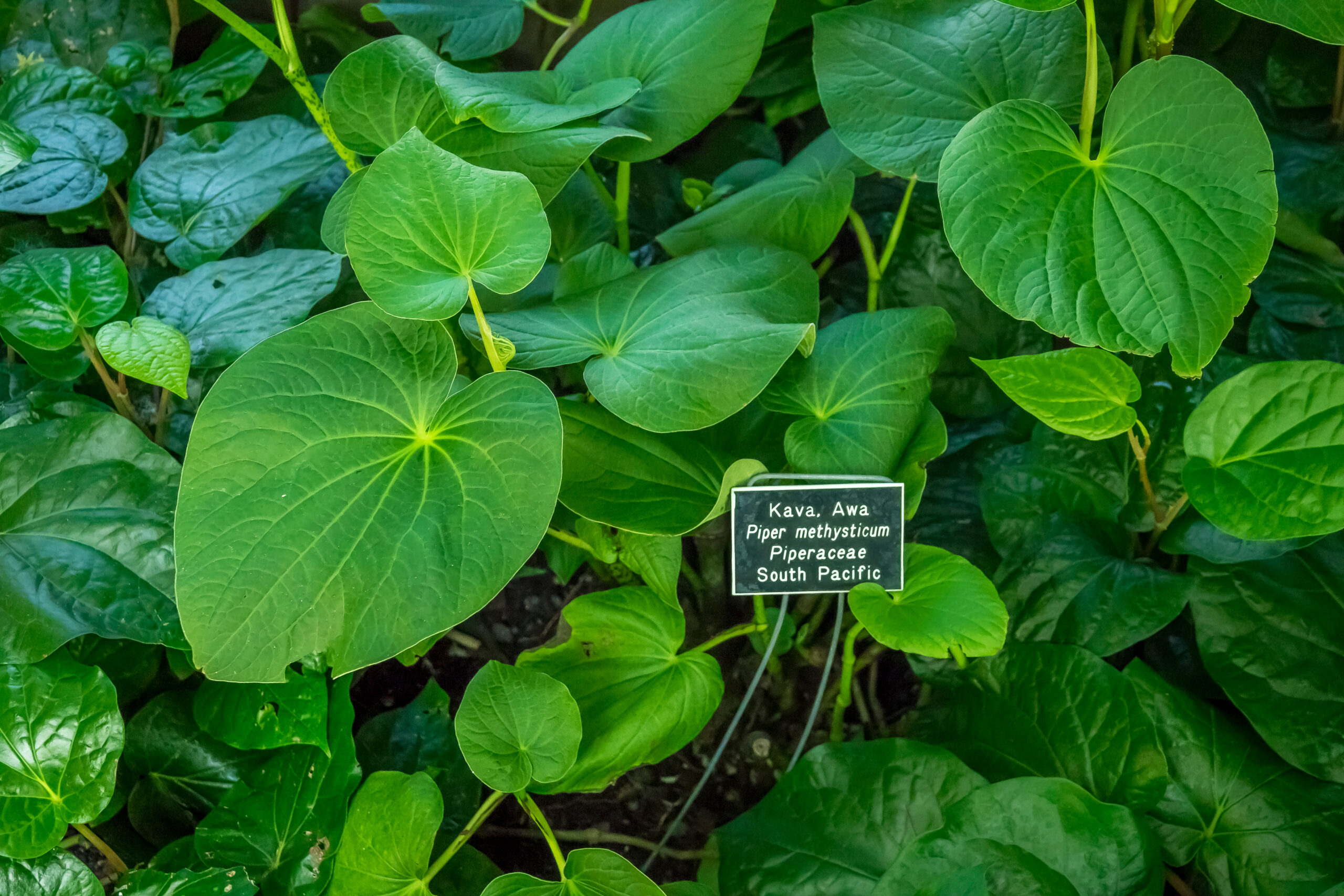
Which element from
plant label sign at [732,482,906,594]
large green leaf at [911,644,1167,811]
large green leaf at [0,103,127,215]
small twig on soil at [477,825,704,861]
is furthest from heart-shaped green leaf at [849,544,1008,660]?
large green leaf at [0,103,127,215]

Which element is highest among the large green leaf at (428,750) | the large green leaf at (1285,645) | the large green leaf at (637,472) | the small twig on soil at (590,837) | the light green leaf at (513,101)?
the light green leaf at (513,101)

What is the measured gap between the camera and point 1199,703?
0.85 meters

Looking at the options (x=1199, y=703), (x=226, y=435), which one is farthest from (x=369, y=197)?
(x=1199, y=703)

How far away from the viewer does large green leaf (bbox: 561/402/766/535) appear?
2.50ft

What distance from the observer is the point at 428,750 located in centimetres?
91

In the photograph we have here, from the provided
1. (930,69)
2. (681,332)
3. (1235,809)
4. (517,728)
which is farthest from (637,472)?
(1235,809)

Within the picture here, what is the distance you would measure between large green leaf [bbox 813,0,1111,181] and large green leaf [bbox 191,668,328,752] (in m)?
0.70

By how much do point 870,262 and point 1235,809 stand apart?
627 mm

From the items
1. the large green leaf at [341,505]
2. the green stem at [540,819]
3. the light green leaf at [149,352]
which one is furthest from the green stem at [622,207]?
the green stem at [540,819]

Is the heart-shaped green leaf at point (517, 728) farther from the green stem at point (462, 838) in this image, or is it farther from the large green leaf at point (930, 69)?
the large green leaf at point (930, 69)

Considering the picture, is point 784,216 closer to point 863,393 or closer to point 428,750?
point 863,393

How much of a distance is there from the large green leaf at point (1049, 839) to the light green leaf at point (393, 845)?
38cm

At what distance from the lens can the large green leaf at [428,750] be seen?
34.9 inches

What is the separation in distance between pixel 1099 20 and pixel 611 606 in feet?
2.85
